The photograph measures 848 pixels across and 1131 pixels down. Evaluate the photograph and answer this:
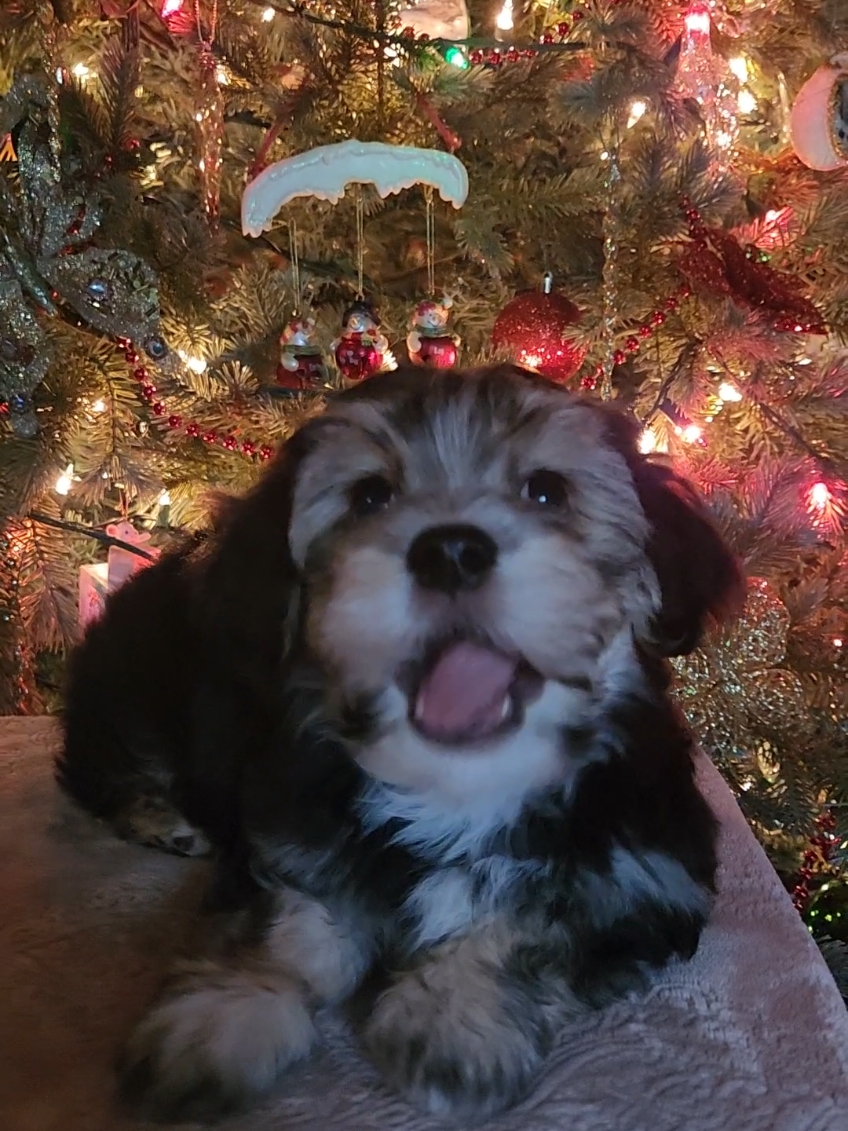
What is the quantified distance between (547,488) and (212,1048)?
621 mm

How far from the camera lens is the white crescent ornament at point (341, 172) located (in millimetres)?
1596

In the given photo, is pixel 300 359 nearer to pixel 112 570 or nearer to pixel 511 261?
pixel 511 261

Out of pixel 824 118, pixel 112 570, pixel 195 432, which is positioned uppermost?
pixel 824 118

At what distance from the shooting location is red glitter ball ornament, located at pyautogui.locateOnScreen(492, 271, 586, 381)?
1985mm

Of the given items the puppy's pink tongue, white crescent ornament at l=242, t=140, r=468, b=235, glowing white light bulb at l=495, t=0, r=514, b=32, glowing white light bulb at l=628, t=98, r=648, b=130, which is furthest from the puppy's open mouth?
glowing white light bulb at l=495, t=0, r=514, b=32

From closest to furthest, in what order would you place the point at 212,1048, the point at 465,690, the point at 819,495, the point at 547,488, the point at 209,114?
the point at 212,1048
the point at 465,690
the point at 547,488
the point at 209,114
the point at 819,495

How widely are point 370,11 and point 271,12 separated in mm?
211

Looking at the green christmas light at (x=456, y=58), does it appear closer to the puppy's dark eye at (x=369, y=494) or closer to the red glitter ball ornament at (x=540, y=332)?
the red glitter ball ornament at (x=540, y=332)

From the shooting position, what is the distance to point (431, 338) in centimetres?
197

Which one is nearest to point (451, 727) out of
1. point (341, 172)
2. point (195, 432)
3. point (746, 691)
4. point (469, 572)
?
point (469, 572)

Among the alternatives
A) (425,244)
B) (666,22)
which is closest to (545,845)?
(666,22)

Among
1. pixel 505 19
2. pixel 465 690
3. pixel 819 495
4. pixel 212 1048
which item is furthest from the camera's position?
pixel 505 19

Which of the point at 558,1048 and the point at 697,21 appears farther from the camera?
the point at 697,21

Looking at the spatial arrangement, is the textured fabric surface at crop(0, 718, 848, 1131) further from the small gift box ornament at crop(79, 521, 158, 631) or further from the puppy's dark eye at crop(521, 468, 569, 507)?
the small gift box ornament at crop(79, 521, 158, 631)
